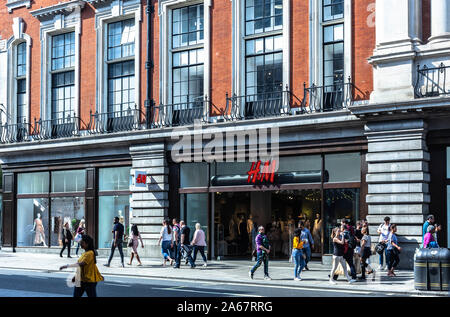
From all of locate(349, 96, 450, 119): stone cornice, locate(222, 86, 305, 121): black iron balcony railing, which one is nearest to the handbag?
locate(349, 96, 450, 119): stone cornice

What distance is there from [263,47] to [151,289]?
11047 mm

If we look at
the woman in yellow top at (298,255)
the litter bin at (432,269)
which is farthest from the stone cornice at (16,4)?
the litter bin at (432,269)

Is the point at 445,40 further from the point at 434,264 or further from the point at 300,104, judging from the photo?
the point at 434,264

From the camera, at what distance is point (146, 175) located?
26625 mm

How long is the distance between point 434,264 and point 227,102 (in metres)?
11.3

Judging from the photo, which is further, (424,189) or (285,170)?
(285,170)

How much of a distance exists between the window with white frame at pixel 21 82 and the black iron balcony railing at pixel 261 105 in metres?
11.5

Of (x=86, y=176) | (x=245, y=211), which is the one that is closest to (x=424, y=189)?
(x=245, y=211)

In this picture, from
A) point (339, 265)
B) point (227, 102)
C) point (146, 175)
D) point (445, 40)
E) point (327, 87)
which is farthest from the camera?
point (146, 175)

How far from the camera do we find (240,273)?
21.4 meters

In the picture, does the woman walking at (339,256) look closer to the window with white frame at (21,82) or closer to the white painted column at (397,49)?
the white painted column at (397,49)

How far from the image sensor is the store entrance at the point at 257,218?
2384cm
